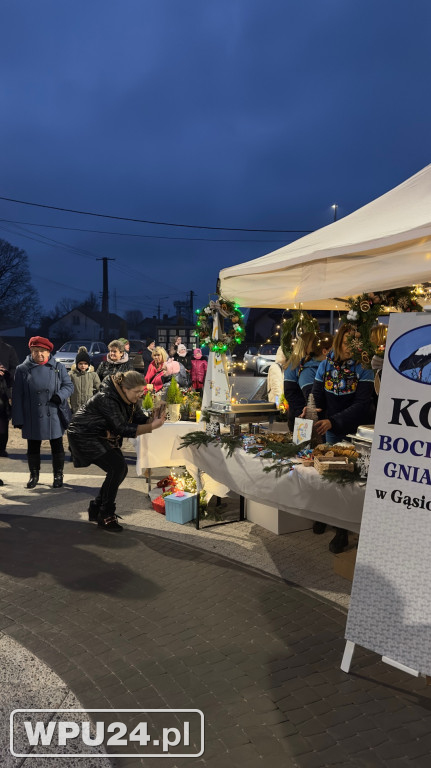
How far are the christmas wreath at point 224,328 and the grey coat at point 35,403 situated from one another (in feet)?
7.16

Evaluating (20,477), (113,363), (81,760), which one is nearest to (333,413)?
(81,760)

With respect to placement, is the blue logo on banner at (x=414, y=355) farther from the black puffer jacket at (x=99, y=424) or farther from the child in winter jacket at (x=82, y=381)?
the child in winter jacket at (x=82, y=381)

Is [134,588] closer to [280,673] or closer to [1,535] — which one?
[280,673]

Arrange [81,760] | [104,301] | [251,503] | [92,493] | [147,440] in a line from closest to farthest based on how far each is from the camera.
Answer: [81,760]
[251,503]
[147,440]
[92,493]
[104,301]

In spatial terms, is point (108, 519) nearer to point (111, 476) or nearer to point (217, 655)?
point (111, 476)

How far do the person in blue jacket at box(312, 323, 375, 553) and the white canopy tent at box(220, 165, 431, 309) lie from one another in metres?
0.57

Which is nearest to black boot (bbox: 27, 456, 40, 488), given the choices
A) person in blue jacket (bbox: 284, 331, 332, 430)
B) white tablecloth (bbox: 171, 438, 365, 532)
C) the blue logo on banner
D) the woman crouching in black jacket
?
the woman crouching in black jacket

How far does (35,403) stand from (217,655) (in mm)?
4402

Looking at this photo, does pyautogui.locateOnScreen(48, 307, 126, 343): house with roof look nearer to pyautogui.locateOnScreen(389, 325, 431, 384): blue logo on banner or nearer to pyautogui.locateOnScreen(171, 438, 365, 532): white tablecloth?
pyautogui.locateOnScreen(171, 438, 365, 532): white tablecloth

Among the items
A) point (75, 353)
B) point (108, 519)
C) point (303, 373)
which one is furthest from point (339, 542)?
point (75, 353)

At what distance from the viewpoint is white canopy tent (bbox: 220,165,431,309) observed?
11.7 feet

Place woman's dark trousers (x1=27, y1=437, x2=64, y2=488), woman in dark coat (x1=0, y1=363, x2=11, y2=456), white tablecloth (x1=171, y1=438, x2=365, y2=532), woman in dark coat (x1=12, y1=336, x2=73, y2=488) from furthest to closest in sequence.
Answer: woman in dark coat (x1=0, y1=363, x2=11, y2=456), woman's dark trousers (x1=27, y1=437, x2=64, y2=488), woman in dark coat (x1=12, y1=336, x2=73, y2=488), white tablecloth (x1=171, y1=438, x2=365, y2=532)

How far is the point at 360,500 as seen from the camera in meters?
3.79

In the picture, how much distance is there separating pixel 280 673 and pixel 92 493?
4.23 m
